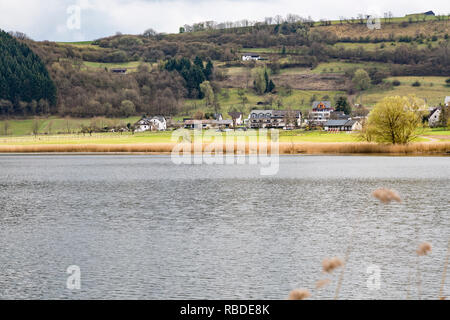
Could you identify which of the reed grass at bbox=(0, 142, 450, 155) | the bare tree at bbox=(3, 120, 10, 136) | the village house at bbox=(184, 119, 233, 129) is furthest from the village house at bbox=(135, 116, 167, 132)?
the reed grass at bbox=(0, 142, 450, 155)

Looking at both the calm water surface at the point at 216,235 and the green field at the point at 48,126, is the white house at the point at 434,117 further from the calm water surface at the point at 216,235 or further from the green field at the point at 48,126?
the calm water surface at the point at 216,235

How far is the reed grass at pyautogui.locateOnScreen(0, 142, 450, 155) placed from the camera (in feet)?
265

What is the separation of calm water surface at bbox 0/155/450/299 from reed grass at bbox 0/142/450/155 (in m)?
23.5

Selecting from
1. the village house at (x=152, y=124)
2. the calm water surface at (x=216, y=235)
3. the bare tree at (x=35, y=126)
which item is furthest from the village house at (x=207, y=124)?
the calm water surface at (x=216, y=235)

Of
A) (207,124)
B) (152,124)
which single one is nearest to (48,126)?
(152,124)

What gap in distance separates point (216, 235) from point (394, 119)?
5482 cm

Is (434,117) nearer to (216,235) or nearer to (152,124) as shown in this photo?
(152,124)

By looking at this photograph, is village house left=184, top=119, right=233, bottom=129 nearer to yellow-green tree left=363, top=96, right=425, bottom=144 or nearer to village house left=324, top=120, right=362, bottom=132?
village house left=324, top=120, right=362, bottom=132

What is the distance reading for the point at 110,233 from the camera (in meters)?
30.0

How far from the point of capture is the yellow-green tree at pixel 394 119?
77438 mm

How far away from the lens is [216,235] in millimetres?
28922
